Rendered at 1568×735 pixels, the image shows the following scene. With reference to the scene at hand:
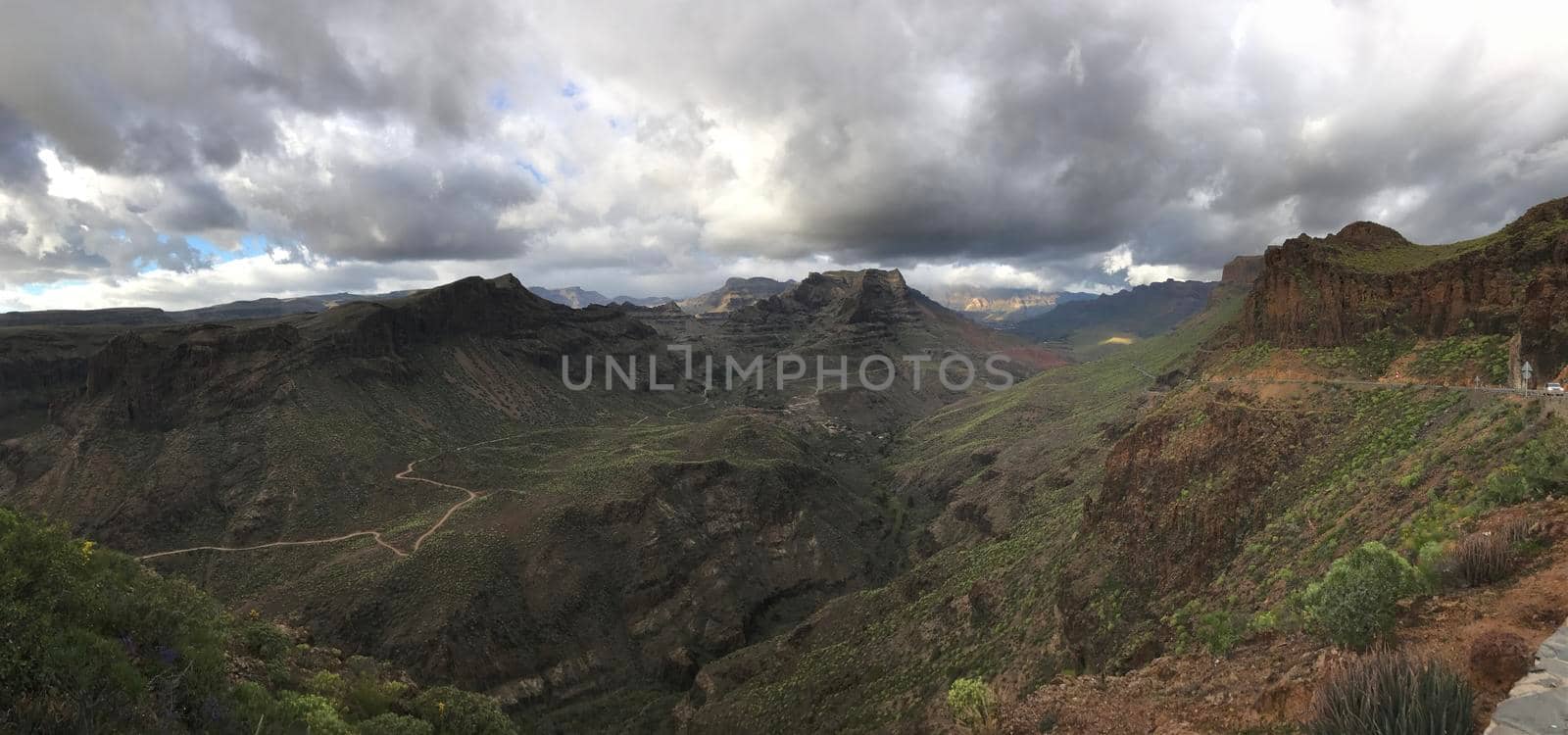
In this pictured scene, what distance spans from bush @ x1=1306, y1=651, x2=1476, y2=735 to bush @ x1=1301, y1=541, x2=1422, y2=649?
445 cm

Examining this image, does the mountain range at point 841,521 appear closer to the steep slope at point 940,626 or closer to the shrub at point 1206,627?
the shrub at point 1206,627

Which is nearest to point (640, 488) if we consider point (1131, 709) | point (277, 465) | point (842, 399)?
point (277, 465)

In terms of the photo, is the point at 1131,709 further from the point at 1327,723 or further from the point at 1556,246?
the point at 1556,246

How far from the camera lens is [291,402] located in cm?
8956

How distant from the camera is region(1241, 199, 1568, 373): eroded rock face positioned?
27.9 m

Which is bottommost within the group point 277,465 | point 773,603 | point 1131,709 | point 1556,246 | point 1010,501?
point 773,603

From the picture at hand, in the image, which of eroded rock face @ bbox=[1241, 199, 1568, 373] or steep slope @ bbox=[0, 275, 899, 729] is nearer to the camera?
eroded rock face @ bbox=[1241, 199, 1568, 373]

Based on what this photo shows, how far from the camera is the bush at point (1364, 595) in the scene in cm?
1351

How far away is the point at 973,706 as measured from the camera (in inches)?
877

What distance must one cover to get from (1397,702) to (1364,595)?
5783mm

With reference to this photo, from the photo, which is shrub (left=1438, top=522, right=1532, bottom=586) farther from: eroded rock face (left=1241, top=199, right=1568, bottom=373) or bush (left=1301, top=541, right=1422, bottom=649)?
eroded rock face (left=1241, top=199, right=1568, bottom=373)

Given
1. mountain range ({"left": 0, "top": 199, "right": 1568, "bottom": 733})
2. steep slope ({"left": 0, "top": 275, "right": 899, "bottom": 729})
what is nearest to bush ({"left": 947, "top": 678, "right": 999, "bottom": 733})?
mountain range ({"left": 0, "top": 199, "right": 1568, "bottom": 733})

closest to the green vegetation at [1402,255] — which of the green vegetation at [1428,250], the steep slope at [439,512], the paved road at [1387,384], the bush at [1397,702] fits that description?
the green vegetation at [1428,250]

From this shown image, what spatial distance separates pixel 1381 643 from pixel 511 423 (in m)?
126
